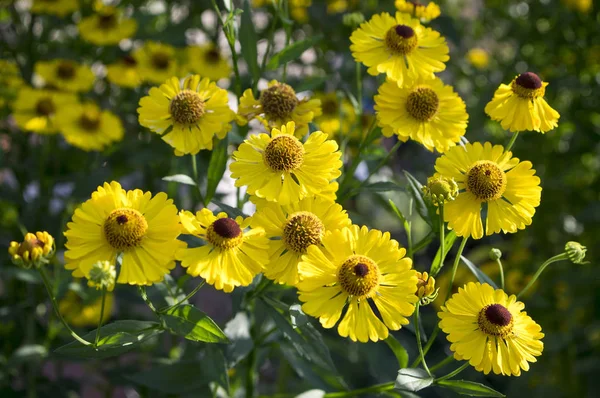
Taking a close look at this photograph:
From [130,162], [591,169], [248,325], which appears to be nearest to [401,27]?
[248,325]

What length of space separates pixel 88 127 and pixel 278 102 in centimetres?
69

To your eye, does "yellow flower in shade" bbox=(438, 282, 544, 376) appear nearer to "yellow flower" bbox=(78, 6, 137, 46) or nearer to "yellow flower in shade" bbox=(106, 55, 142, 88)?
"yellow flower in shade" bbox=(106, 55, 142, 88)

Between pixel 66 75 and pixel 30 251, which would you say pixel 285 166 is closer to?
pixel 30 251

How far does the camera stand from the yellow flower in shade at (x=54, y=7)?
5.32ft

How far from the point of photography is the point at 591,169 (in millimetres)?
1962

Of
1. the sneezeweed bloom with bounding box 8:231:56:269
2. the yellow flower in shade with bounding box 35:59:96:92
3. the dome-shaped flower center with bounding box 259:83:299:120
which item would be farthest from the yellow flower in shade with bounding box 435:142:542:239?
the yellow flower in shade with bounding box 35:59:96:92

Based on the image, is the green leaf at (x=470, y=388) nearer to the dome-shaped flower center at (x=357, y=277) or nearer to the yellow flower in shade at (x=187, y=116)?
the dome-shaped flower center at (x=357, y=277)

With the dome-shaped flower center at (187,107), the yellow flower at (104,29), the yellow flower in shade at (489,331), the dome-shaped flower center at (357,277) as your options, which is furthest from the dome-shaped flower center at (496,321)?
the yellow flower at (104,29)

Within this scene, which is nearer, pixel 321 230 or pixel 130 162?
pixel 321 230

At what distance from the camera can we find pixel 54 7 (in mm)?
1645

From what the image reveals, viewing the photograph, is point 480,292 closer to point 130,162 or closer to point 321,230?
point 321,230

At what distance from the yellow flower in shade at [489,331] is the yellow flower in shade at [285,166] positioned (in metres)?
0.21

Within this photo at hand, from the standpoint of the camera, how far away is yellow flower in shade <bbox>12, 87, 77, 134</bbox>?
4.97ft

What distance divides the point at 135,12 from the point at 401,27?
104 centimetres
